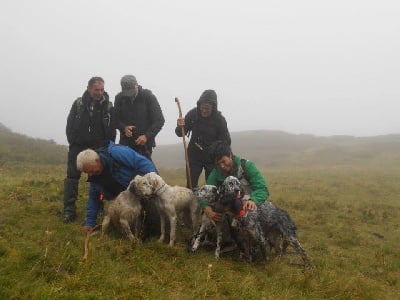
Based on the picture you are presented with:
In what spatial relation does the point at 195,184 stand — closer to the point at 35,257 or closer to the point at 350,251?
the point at 350,251

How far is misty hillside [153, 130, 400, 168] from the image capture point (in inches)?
1757

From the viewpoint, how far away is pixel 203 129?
1029 cm

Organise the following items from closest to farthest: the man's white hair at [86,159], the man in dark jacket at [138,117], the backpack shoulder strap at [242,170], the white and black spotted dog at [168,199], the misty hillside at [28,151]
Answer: the man's white hair at [86,159]
the white and black spotted dog at [168,199]
the backpack shoulder strap at [242,170]
the man in dark jacket at [138,117]
the misty hillside at [28,151]

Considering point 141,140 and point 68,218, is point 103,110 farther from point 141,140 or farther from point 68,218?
point 68,218

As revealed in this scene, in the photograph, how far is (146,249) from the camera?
7730 mm

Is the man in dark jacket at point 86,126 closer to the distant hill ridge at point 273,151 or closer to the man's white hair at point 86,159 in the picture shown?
the man's white hair at point 86,159

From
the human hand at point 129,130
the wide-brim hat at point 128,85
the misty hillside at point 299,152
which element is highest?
the wide-brim hat at point 128,85

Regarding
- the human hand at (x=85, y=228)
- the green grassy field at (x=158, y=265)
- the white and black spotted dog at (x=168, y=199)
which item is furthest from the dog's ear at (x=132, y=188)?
the human hand at (x=85, y=228)

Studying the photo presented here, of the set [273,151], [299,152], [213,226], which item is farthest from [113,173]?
[273,151]

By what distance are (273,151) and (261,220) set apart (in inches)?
1965

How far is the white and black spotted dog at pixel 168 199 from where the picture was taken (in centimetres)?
804

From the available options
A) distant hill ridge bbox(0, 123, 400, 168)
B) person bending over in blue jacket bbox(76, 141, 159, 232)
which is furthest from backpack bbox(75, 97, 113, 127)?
distant hill ridge bbox(0, 123, 400, 168)

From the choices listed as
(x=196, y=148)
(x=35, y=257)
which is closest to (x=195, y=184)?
(x=196, y=148)

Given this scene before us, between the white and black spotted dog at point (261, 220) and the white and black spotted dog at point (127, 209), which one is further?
the white and black spotted dog at point (127, 209)
